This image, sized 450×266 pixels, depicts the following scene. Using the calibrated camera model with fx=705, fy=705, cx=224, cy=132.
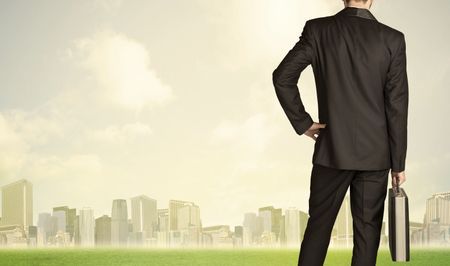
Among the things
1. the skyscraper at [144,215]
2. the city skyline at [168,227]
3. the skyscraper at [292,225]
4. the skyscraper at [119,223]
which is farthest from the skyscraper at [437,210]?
the skyscraper at [119,223]

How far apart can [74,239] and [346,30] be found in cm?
456

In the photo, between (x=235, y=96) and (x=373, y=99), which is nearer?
(x=373, y=99)

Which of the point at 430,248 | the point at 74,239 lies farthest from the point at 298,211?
the point at 74,239

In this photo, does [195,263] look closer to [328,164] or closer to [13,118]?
[13,118]

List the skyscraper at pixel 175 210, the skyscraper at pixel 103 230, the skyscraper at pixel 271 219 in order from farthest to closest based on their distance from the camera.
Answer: the skyscraper at pixel 103 230 → the skyscraper at pixel 271 219 → the skyscraper at pixel 175 210

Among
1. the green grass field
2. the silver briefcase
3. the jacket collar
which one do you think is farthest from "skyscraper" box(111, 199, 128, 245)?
the jacket collar

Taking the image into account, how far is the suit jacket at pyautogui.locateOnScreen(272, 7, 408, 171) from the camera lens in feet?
8.12

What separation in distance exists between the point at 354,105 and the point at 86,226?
169 inches

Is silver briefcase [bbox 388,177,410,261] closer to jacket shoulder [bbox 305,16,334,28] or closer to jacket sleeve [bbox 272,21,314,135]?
jacket sleeve [bbox 272,21,314,135]

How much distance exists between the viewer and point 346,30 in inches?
97.9

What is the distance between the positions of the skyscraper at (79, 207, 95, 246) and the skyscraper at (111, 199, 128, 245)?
186 mm

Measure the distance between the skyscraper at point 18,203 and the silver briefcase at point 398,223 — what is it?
13.9 ft

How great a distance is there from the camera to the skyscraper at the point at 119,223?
6.20 meters

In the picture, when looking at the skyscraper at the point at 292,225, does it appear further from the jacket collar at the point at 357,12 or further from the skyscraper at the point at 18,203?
the jacket collar at the point at 357,12
